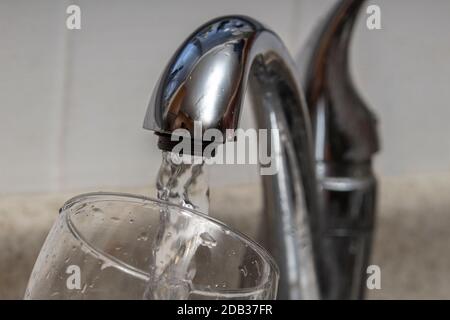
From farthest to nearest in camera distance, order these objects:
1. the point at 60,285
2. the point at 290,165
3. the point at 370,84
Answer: the point at 370,84, the point at 290,165, the point at 60,285

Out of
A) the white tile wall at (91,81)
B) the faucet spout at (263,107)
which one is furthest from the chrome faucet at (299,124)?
the white tile wall at (91,81)

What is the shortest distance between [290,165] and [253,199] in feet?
0.48

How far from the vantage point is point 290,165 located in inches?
15.4

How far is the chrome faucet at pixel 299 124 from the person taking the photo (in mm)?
266

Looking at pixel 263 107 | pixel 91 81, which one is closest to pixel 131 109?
pixel 91 81

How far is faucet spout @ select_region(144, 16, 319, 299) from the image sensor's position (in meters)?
0.26

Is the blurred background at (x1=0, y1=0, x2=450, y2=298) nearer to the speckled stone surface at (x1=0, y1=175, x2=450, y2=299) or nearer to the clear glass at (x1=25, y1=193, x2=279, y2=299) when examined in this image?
the speckled stone surface at (x1=0, y1=175, x2=450, y2=299)

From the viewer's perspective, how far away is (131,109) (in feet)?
1.67

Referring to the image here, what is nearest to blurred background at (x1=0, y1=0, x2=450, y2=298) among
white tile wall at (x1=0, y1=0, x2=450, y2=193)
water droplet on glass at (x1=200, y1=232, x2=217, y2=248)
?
white tile wall at (x1=0, y1=0, x2=450, y2=193)

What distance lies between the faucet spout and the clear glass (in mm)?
28

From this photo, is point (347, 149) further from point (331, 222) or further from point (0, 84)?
point (0, 84)

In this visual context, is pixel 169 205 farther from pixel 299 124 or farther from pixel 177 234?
pixel 299 124

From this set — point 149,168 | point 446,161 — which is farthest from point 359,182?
point 446,161

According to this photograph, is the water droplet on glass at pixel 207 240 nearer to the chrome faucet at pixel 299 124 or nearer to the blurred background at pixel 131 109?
the chrome faucet at pixel 299 124
